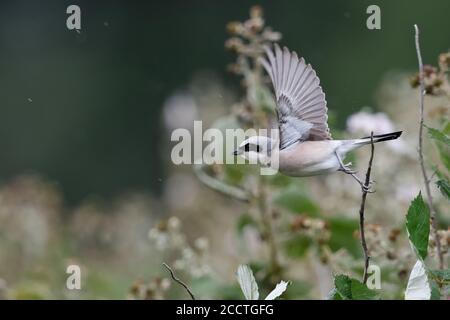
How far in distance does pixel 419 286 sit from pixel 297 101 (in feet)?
1.08

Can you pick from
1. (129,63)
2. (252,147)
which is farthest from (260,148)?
(129,63)

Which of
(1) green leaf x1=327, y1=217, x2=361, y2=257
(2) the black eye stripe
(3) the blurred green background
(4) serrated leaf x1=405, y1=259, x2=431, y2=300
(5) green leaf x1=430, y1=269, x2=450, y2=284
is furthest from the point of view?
(3) the blurred green background

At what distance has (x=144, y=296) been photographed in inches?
69.3

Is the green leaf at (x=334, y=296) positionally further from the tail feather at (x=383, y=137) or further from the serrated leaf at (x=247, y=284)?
the tail feather at (x=383, y=137)

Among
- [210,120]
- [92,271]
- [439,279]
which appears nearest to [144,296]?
[439,279]

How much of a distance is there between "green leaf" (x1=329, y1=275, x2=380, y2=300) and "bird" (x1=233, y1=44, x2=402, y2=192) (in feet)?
0.68

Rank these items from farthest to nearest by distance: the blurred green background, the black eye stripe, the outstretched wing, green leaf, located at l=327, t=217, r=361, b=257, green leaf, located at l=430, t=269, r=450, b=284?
the blurred green background, green leaf, located at l=327, t=217, r=361, b=257, the black eye stripe, the outstretched wing, green leaf, located at l=430, t=269, r=450, b=284

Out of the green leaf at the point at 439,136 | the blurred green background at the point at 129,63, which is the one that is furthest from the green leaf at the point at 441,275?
the blurred green background at the point at 129,63

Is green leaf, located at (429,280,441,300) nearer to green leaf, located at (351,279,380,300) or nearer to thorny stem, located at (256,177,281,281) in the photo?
green leaf, located at (351,279,380,300)

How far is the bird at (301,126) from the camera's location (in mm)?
1396

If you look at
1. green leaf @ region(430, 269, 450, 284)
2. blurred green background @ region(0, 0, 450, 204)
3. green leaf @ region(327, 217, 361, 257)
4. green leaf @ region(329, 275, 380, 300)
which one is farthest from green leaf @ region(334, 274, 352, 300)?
blurred green background @ region(0, 0, 450, 204)

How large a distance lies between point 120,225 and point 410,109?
1014 mm

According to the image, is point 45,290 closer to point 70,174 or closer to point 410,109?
point 410,109

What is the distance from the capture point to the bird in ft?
4.58
